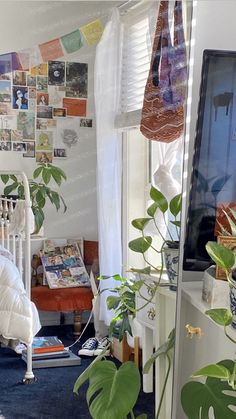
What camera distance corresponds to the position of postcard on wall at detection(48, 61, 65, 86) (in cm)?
162

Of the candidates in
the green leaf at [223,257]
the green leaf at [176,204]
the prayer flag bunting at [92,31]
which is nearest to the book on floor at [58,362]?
the green leaf at [176,204]

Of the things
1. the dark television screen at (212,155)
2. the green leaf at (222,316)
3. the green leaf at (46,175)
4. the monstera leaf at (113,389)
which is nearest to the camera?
the green leaf at (222,316)

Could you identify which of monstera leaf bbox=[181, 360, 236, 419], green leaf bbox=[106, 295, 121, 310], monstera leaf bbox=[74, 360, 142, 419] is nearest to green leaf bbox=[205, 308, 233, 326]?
monstera leaf bbox=[181, 360, 236, 419]

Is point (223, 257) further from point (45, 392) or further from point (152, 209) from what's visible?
point (45, 392)

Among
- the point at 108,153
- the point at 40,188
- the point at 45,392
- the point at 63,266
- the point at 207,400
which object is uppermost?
the point at 108,153

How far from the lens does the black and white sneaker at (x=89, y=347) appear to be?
1715mm

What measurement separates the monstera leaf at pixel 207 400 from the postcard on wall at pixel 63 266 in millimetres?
597

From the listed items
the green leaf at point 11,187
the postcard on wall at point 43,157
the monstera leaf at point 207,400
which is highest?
the postcard on wall at point 43,157

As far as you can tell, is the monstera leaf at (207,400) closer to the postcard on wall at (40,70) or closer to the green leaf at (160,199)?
the green leaf at (160,199)

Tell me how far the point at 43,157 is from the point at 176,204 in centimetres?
44

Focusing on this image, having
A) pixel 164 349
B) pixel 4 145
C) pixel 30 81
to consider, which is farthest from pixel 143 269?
pixel 30 81

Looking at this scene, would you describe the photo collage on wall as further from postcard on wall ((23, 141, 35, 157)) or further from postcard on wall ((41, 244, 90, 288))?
postcard on wall ((41, 244, 90, 288))

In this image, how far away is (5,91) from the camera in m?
1.60

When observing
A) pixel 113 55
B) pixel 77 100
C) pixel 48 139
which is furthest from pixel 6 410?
pixel 113 55
